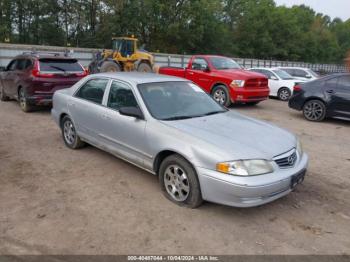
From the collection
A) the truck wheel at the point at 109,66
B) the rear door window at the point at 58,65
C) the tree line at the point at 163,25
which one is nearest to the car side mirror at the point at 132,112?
the rear door window at the point at 58,65

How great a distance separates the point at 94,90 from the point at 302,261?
4040 millimetres

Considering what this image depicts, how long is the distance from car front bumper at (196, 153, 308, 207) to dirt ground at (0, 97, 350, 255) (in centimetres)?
32

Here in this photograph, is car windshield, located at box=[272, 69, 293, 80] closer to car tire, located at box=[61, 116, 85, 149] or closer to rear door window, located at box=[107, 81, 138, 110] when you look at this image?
car tire, located at box=[61, 116, 85, 149]

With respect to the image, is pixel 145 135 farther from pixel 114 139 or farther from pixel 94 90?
pixel 94 90

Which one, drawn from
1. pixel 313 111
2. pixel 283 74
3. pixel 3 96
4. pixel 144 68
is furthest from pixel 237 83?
pixel 144 68

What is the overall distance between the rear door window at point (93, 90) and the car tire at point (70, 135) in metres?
0.60

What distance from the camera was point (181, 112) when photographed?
15.9ft

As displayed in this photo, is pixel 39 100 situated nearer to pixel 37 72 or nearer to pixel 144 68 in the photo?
pixel 37 72

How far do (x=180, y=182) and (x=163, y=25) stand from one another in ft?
145

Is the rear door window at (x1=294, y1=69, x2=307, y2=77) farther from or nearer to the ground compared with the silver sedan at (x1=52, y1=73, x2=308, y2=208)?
farther from the ground

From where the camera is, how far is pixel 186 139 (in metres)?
4.08

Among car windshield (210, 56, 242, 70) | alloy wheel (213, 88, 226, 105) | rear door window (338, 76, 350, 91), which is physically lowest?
alloy wheel (213, 88, 226, 105)

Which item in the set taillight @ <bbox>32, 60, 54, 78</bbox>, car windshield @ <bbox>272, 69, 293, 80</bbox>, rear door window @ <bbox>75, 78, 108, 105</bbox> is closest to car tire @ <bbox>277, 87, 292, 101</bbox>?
car windshield @ <bbox>272, 69, 293, 80</bbox>

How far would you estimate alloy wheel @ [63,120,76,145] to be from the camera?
6275mm
